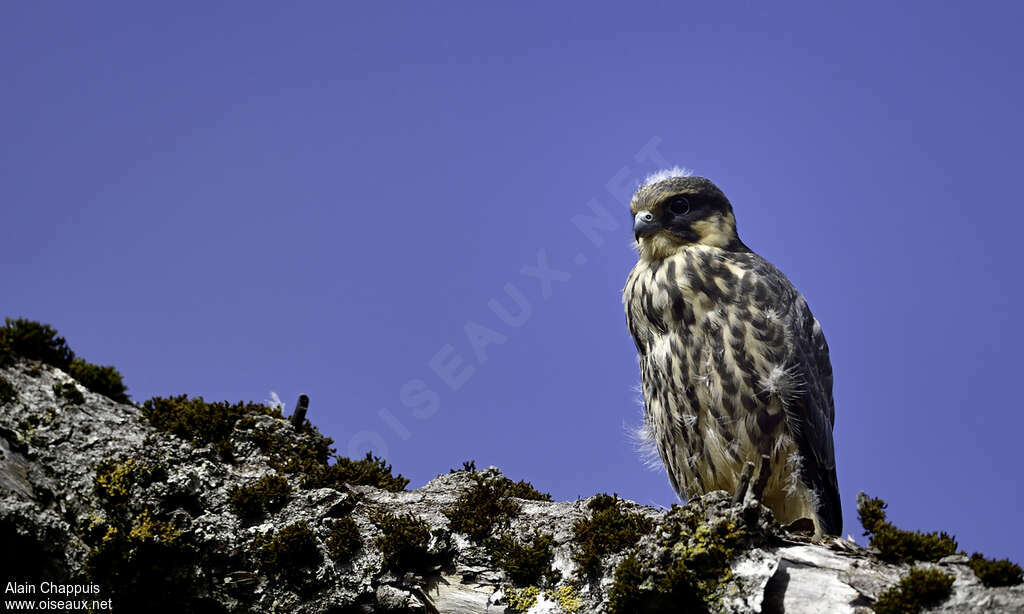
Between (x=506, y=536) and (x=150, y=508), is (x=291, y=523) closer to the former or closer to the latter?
(x=150, y=508)

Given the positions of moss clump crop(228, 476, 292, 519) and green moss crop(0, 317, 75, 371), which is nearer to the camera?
moss clump crop(228, 476, 292, 519)

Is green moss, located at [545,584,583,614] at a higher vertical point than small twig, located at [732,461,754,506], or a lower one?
lower

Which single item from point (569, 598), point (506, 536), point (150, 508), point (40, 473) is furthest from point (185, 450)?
point (569, 598)

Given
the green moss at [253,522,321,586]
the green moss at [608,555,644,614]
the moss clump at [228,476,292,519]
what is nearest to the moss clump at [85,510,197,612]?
the moss clump at [228,476,292,519]

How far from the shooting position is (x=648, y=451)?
6328 mm

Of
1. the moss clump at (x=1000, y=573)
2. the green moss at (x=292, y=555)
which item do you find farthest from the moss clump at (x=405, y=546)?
the moss clump at (x=1000, y=573)

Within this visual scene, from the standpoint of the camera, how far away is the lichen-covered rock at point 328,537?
3580 millimetres

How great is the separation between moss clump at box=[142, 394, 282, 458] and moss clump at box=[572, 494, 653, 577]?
200cm

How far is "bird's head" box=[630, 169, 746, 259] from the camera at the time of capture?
6.25 meters

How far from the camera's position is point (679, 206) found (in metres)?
6.31

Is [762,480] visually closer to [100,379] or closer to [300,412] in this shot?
[300,412]

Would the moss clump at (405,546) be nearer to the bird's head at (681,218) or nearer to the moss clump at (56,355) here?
the moss clump at (56,355)

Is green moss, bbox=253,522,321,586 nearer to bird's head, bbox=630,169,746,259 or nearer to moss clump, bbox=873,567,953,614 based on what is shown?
moss clump, bbox=873,567,953,614

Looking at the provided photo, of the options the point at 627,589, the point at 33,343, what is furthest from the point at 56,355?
the point at 627,589
